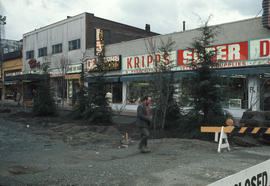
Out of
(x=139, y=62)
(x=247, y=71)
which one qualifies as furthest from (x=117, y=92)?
(x=247, y=71)

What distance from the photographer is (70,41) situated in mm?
32250

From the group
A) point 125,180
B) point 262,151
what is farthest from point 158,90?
point 125,180

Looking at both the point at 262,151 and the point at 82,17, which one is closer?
the point at 262,151

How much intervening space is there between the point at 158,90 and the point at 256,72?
7.21m

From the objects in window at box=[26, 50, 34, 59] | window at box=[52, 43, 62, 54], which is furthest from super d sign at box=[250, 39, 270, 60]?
window at box=[26, 50, 34, 59]

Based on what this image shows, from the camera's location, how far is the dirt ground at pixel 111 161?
5.40 m

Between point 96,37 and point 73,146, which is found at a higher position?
point 96,37

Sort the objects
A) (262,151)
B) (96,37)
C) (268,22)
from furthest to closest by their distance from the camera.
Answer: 1. (96,37)
2. (268,22)
3. (262,151)

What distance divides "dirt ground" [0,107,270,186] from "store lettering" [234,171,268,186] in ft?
4.37

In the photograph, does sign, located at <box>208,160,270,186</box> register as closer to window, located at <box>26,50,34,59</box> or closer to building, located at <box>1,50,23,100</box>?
window, located at <box>26,50,34,59</box>

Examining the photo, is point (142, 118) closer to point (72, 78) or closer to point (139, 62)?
point (139, 62)

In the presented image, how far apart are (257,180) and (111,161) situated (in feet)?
13.3

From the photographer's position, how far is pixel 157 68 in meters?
11.9

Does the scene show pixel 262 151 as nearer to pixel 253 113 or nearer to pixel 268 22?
pixel 253 113
